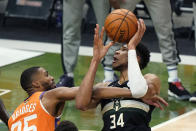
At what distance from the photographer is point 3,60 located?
8.80m

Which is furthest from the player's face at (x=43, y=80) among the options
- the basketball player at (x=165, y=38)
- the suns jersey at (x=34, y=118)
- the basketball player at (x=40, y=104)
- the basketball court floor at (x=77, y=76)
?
the basketball player at (x=165, y=38)

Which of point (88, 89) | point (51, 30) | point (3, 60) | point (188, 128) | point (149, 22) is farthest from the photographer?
point (149, 22)

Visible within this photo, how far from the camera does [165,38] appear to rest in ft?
22.3

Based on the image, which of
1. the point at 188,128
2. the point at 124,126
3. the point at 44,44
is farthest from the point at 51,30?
the point at 124,126

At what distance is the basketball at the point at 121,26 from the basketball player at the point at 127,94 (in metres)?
0.27

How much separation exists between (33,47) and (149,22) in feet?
11.5

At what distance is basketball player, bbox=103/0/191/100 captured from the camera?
6637 millimetres

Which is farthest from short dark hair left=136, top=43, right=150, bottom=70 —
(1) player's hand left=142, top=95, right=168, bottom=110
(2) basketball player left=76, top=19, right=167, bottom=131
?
(1) player's hand left=142, top=95, right=168, bottom=110

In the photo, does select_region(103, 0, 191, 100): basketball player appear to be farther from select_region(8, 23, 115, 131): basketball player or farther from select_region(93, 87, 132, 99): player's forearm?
select_region(93, 87, 132, 99): player's forearm

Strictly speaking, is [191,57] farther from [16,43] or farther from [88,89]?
[88,89]

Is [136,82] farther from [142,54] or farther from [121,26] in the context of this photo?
[121,26]

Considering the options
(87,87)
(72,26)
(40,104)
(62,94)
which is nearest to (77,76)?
(72,26)

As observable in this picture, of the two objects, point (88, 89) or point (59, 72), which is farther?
point (59, 72)

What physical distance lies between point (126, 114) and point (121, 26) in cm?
89
